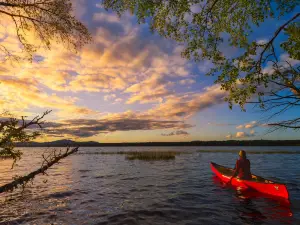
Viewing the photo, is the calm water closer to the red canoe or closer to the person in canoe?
the red canoe

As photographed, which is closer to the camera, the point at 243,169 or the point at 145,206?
the point at 145,206

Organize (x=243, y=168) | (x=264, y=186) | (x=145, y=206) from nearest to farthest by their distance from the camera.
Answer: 1. (x=145, y=206)
2. (x=264, y=186)
3. (x=243, y=168)

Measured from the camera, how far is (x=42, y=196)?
50.4 feet

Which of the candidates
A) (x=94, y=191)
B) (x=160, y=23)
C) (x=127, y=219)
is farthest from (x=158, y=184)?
(x=160, y=23)

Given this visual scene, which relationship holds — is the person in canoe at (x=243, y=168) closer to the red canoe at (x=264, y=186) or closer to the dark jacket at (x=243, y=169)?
the dark jacket at (x=243, y=169)

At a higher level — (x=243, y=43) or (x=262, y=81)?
(x=243, y=43)

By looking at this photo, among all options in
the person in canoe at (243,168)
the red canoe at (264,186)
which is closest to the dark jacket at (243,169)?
the person in canoe at (243,168)

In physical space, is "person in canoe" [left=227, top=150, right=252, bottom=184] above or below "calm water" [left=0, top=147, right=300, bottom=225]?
above

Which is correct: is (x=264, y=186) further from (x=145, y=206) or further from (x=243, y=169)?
(x=145, y=206)

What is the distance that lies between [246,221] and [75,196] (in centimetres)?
1070

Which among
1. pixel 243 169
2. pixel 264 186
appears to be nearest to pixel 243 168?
pixel 243 169

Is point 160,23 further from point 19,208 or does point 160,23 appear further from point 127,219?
point 19,208

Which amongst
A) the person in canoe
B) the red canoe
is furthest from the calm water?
the person in canoe

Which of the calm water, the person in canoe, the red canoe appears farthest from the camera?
the person in canoe
